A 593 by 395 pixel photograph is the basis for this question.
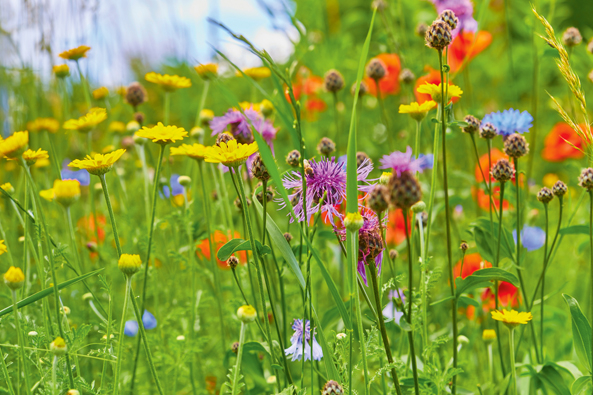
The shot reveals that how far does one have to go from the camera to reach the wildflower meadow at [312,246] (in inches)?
23.5

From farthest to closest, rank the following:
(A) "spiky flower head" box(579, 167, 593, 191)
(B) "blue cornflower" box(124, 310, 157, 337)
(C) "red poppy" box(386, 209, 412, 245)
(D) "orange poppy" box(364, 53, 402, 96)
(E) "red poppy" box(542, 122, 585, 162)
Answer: (E) "red poppy" box(542, 122, 585, 162) → (D) "orange poppy" box(364, 53, 402, 96) → (C) "red poppy" box(386, 209, 412, 245) → (B) "blue cornflower" box(124, 310, 157, 337) → (A) "spiky flower head" box(579, 167, 593, 191)

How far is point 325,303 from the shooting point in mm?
1257

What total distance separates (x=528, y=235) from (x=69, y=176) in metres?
1.38

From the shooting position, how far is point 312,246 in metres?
0.61

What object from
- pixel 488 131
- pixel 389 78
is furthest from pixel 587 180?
pixel 389 78

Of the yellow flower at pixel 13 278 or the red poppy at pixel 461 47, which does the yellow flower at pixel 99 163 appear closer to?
the yellow flower at pixel 13 278

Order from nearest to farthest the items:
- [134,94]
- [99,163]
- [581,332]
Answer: [99,163]
[581,332]
[134,94]

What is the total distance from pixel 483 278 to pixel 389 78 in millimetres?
1091

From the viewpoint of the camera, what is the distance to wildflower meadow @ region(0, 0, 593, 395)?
1.96 feet

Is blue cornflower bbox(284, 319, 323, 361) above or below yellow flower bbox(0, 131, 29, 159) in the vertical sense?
below

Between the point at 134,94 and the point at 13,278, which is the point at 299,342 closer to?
the point at 13,278

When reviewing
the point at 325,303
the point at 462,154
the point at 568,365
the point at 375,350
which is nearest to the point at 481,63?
the point at 462,154

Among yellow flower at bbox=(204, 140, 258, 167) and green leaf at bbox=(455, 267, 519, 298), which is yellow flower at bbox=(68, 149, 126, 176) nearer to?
yellow flower at bbox=(204, 140, 258, 167)

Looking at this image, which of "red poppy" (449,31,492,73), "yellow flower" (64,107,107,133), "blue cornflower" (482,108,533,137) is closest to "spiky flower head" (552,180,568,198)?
"blue cornflower" (482,108,533,137)
